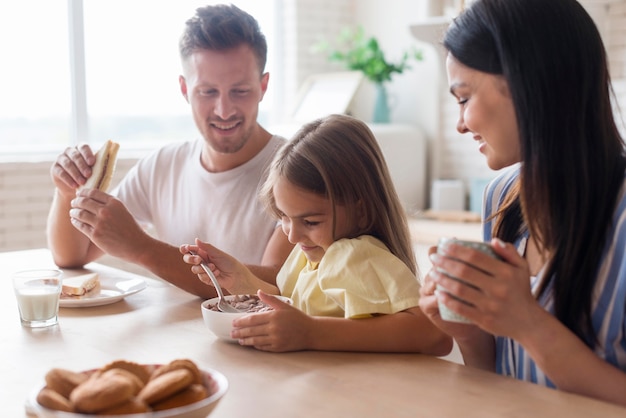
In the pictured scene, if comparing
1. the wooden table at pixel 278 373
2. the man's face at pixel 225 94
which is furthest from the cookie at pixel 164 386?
the man's face at pixel 225 94

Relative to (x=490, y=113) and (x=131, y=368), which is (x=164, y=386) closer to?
(x=131, y=368)

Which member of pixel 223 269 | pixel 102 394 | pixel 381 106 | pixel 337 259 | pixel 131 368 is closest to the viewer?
pixel 102 394

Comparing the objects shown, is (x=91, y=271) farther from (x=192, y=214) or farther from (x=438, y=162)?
(x=438, y=162)

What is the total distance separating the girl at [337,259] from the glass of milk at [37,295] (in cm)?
28

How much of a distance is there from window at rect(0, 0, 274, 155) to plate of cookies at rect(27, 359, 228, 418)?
10.2 ft

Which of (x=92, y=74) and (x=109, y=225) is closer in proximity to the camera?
(x=109, y=225)

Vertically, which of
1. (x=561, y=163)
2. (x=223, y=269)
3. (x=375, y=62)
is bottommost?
(x=223, y=269)

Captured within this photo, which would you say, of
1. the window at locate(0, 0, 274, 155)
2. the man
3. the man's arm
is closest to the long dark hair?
the man

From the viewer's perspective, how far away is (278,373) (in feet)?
Result: 4.23

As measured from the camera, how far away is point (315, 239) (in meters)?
1.62

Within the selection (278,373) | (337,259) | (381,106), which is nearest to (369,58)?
(381,106)

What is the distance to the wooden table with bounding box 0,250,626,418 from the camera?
112 cm

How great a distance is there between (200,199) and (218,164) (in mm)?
118

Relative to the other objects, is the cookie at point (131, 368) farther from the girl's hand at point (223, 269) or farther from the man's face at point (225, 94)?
the man's face at point (225, 94)
